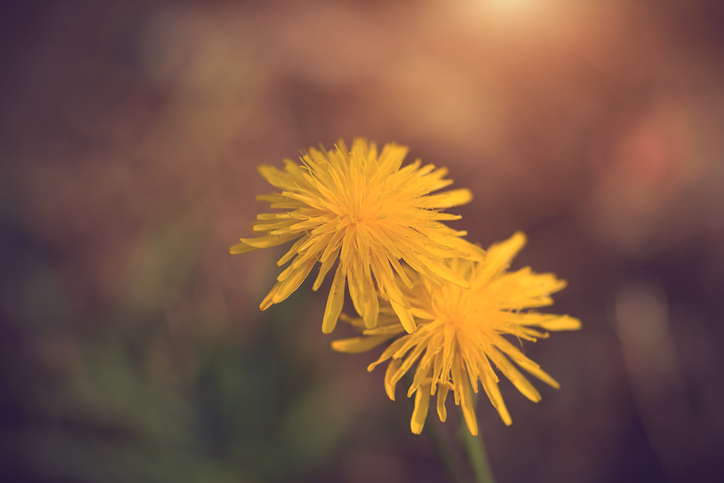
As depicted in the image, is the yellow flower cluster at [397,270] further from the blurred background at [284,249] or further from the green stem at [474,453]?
the blurred background at [284,249]

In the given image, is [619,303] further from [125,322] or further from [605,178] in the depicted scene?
[125,322]

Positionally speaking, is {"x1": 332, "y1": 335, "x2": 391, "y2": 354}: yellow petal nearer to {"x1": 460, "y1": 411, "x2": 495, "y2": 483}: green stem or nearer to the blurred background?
{"x1": 460, "y1": 411, "x2": 495, "y2": 483}: green stem

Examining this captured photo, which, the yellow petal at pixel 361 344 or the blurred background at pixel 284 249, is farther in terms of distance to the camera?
the blurred background at pixel 284 249

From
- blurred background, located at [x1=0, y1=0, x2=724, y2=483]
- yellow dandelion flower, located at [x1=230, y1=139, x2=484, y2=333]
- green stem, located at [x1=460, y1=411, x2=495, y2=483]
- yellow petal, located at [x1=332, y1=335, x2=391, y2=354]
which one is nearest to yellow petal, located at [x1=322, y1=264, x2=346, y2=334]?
yellow dandelion flower, located at [x1=230, y1=139, x2=484, y2=333]

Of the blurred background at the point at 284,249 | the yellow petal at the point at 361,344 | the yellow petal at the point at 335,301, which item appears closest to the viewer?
the yellow petal at the point at 335,301

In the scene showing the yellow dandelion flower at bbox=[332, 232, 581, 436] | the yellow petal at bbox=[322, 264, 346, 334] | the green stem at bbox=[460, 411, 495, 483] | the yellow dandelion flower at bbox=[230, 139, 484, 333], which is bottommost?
the green stem at bbox=[460, 411, 495, 483]

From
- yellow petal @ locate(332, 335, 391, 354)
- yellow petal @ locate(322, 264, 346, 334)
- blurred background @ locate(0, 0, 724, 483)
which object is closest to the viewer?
yellow petal @ locate(322, 264, 346, 334)

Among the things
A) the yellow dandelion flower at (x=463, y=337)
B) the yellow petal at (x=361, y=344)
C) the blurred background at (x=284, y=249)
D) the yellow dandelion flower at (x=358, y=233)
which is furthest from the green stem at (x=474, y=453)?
the blurred background at (x=284, y=249)
